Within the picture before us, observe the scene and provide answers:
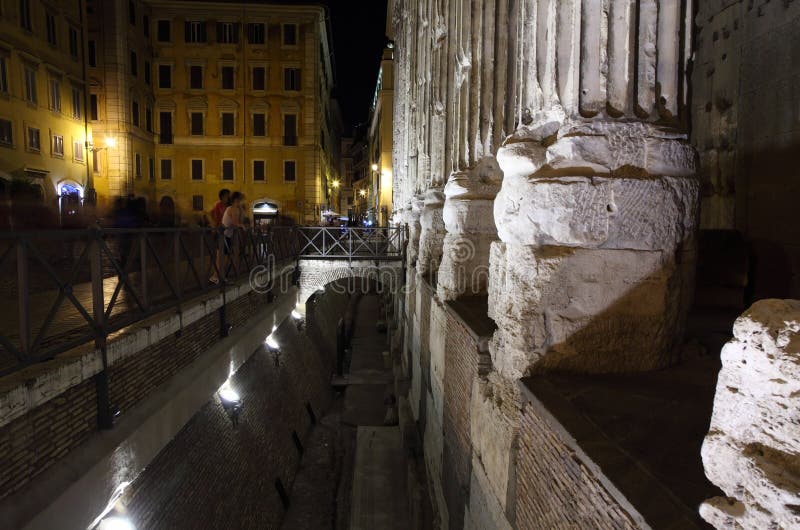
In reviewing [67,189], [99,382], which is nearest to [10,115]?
[67,189]

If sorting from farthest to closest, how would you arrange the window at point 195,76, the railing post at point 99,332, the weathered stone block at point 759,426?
1. the window at point 195,76
2. the railing post at point 99,332
3. the weathered stone block at point 759,426

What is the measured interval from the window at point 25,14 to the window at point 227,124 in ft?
33.2

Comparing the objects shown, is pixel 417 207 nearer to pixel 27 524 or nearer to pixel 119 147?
pixel 27 524

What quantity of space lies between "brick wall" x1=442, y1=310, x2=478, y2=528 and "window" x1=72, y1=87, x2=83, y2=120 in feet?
62.7

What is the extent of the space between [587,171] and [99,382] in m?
3.44

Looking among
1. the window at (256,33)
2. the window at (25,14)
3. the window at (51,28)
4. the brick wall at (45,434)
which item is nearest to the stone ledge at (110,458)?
the brick wall at (45,434)

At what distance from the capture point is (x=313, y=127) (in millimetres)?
25672

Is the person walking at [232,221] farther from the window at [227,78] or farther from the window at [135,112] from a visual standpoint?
the window at [227,78]

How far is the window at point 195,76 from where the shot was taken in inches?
973

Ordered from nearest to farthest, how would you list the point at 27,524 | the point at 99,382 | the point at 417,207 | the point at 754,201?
1. the point at 27,524
2. the point at 99,382
3. the point at 754,201
4. the point at 417,207

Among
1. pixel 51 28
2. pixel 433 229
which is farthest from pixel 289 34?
pixel 433 229

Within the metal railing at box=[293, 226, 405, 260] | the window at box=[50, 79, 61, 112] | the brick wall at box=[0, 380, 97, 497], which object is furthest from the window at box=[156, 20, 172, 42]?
the brick wall at box=[0, 380, 97, 497]

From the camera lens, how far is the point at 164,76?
24688mm

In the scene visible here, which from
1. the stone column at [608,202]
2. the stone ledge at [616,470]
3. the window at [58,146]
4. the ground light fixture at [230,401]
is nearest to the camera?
the stone ledge at [616,470]
